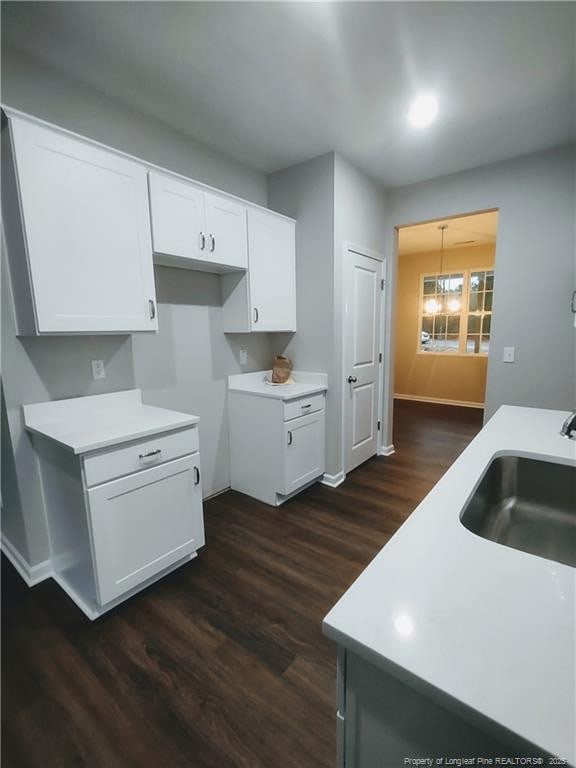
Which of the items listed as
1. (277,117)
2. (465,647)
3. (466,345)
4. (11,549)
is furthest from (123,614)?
(466,345)

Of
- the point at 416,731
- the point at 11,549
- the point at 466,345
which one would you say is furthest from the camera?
the point at 466,345

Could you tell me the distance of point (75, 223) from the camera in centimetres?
165

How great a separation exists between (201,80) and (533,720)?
8.58 feet

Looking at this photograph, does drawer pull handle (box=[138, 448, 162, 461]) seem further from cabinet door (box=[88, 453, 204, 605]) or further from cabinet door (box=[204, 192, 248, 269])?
cabinet door (box=[204, 192, 248, 269])

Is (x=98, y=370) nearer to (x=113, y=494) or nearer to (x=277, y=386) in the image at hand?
(x=113, y=494)

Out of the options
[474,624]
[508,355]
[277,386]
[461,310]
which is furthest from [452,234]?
[474,624]

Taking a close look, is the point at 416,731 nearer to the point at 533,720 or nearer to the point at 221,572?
the point at 533,720

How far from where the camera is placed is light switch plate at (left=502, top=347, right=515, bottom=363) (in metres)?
2.90

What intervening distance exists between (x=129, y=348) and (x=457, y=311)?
5374 mm

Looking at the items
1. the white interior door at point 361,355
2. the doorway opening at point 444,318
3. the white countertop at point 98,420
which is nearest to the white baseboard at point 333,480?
the white interior door at point 361,355

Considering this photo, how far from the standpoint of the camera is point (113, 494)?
160 centimetres

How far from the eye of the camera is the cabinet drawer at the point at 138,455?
1538 millimetres

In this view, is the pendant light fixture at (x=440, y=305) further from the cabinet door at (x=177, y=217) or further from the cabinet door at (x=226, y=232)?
the cabinet door at (x=177, y=217)

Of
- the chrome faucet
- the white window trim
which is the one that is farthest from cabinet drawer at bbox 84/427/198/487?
the white window trim
